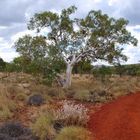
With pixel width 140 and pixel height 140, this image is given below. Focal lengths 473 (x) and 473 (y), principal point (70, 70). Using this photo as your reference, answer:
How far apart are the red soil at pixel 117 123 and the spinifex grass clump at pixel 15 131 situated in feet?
6.34

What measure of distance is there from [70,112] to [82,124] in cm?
59

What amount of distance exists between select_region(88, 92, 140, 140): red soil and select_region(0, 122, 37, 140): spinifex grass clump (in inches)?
76.1

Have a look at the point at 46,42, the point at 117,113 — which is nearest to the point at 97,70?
the point at 46,42

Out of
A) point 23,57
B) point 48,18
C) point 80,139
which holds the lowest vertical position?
point 80,139

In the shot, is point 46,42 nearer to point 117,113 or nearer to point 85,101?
point 85,101

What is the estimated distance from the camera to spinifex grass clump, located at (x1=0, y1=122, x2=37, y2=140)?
512 inches

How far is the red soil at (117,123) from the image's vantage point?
43.5 ft

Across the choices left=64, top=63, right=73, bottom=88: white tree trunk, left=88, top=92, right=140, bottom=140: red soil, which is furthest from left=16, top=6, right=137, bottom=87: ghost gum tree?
left=88, top=92, right=140, bottom=140: red soil

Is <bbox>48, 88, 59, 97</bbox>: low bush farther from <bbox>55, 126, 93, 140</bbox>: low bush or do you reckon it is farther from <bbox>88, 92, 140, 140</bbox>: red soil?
<bbox>55, 126, 93, 140</bbox>: low bush

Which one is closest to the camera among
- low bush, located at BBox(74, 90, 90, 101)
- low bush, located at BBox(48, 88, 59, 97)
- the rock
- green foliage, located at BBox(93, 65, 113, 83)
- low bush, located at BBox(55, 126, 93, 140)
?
A: low bush, located at BBox(55, 126, 93, 140)

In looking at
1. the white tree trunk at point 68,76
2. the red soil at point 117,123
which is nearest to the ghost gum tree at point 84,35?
the white tree trunk at point 68,76

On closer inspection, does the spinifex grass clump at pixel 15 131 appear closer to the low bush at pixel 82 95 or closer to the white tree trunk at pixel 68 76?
the low bush at pixel 82 95

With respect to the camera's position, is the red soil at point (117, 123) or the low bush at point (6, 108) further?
the low bush at point (6, 108)

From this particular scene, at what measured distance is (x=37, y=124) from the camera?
552 inches
